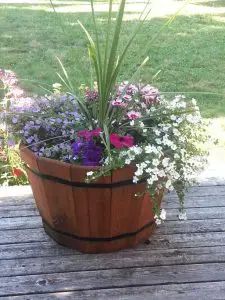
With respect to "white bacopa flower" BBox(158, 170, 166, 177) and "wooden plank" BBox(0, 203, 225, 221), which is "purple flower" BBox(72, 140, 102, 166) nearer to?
"white bacopa flower" BBox(158, 170, 166, 177)

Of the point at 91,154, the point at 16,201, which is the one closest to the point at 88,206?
the point at 91,154

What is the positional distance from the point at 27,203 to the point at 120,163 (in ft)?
3.00

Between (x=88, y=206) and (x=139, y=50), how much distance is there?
174 inches

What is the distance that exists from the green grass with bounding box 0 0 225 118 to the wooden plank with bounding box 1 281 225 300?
2695 millimetres

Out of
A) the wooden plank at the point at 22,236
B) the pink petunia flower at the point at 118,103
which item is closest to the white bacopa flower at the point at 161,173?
the pink petunia flower at the point at 118,103

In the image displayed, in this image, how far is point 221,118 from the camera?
4.73 meters

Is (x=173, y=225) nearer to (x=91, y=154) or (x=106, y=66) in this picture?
(x=91, y=154)

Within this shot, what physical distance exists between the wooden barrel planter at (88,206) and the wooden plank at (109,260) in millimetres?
55

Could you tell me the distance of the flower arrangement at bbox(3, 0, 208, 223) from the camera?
2043 millimetres

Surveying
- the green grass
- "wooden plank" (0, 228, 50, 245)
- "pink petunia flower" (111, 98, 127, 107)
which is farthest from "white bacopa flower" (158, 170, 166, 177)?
the green grass

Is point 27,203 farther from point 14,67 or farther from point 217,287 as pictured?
point 14,67

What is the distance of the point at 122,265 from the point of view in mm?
2188

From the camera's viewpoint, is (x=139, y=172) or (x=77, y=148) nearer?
(x=139, y=172)

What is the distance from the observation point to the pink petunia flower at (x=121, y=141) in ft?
6.84
